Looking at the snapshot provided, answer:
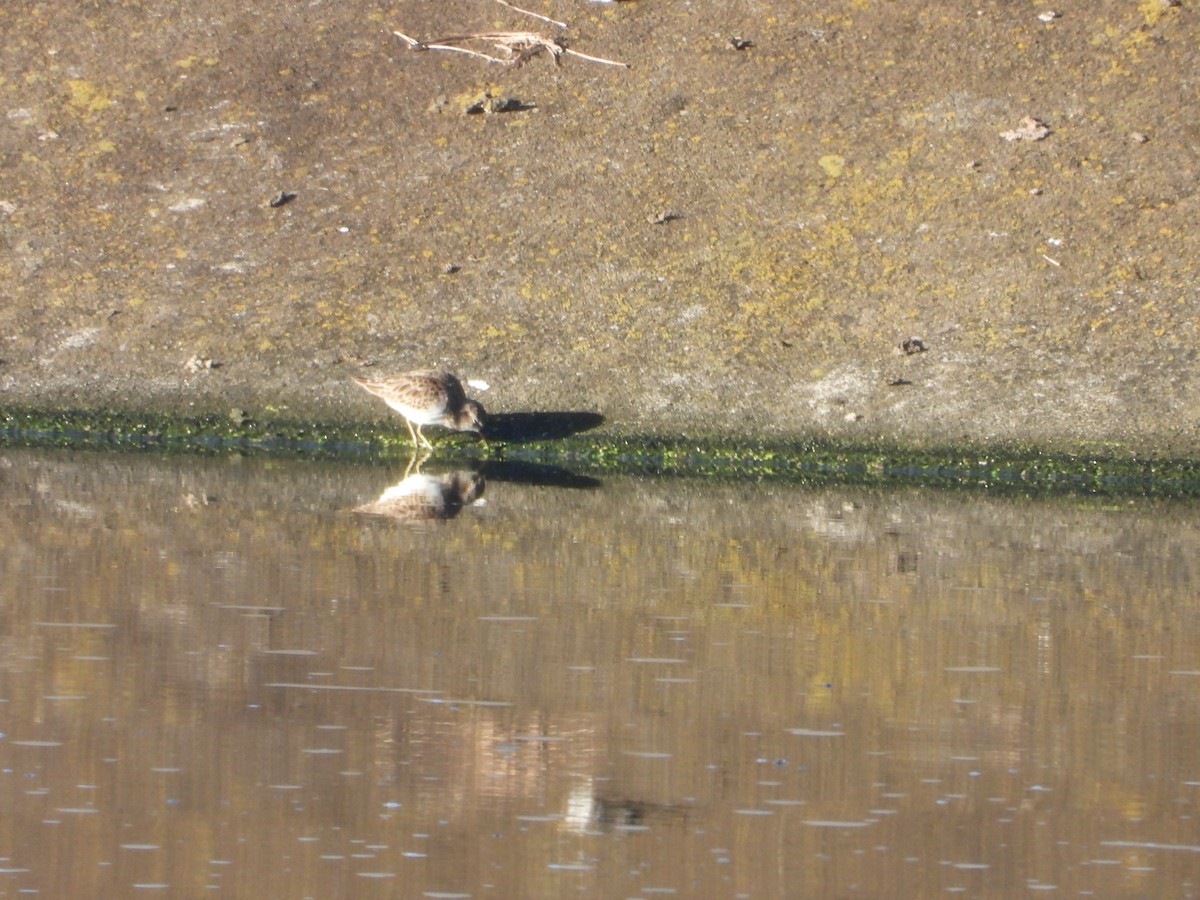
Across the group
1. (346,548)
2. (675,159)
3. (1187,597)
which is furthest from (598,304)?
(1187,597)

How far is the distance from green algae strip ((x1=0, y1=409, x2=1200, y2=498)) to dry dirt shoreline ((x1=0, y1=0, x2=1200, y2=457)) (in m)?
0.24

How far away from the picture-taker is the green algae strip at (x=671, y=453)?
15817mm

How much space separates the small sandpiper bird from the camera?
52.4ft

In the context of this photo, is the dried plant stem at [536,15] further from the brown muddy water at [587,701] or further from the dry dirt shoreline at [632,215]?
the brown muddy water at [587,701]

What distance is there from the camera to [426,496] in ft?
45.7

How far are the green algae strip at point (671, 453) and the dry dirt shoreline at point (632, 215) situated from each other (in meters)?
0.24

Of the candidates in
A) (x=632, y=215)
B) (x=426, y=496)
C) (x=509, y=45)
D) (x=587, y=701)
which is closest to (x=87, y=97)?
(x=509, y=45)

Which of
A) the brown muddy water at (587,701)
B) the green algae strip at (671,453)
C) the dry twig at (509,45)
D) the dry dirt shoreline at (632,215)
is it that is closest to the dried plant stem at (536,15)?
the dry dirt shoreline at (632,215)

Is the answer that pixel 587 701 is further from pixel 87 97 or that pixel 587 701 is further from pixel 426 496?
pixel 87 97

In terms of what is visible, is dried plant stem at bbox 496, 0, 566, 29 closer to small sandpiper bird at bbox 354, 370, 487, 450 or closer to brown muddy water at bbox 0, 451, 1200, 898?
small sandpiper bird at bbox 354, 370, 487, 450

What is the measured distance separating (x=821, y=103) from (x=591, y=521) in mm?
9886

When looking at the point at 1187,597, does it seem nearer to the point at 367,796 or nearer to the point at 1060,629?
the point at 1060,629

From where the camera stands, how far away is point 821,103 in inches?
837

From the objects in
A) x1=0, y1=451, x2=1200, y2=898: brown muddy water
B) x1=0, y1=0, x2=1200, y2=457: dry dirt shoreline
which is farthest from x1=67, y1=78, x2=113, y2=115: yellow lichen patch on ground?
x1=0, y1=451, x2=1200, y2=898: brown muddy water
